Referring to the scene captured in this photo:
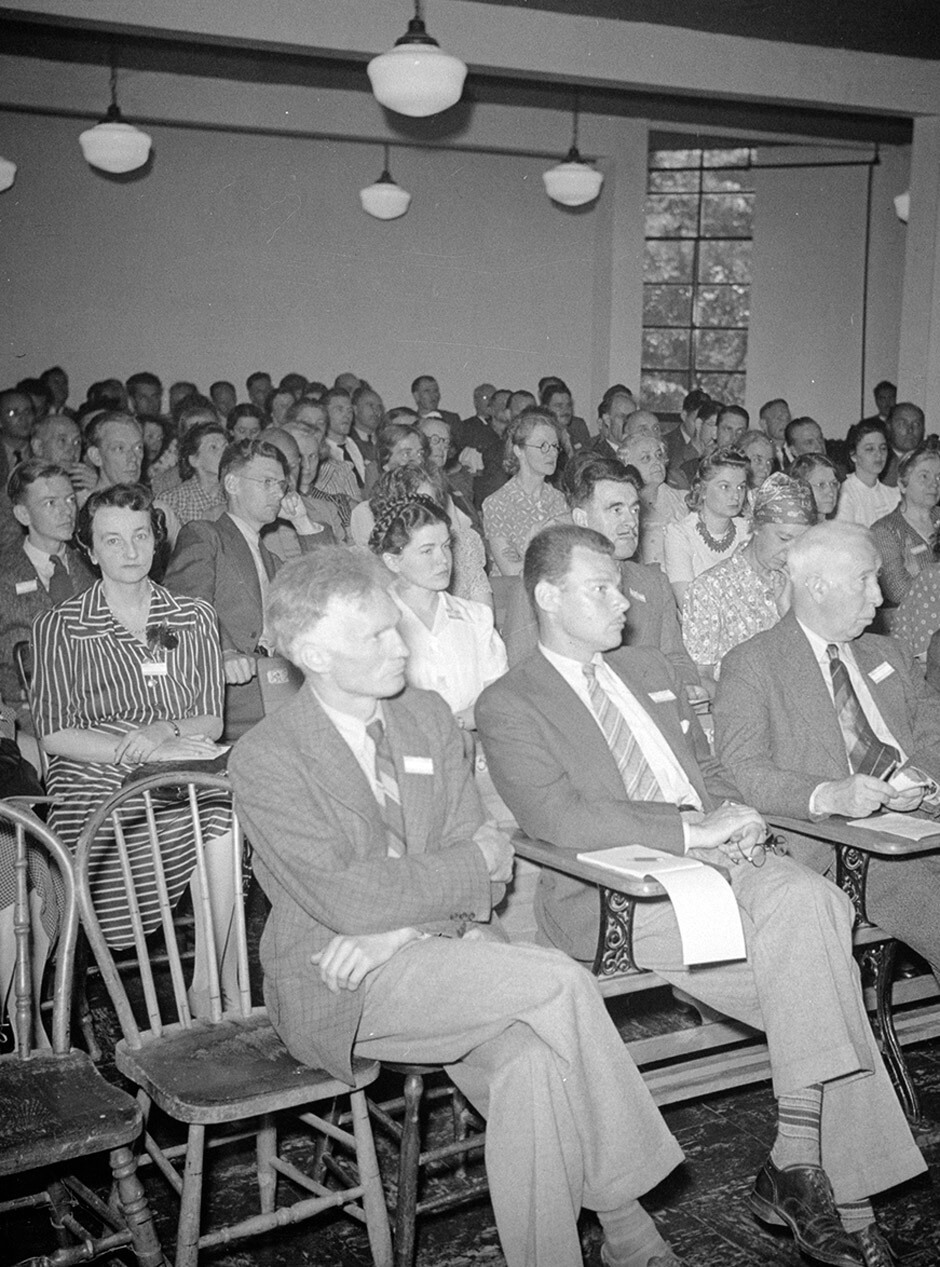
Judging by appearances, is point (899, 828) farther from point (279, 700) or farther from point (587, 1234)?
point (279, 700)

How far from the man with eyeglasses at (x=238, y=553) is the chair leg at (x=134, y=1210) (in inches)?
93.9

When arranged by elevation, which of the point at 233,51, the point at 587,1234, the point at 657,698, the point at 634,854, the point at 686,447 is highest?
the point at 233,51

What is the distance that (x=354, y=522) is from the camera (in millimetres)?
5254

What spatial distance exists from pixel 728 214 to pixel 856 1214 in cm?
1277

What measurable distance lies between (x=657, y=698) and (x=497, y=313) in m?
10.0

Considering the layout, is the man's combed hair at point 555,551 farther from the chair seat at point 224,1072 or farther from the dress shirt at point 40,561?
the dress shirt at point 40,561

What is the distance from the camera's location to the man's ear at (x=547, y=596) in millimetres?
2830

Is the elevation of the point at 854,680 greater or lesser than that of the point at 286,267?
lesser

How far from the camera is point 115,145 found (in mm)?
8312

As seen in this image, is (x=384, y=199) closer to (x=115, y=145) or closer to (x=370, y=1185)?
(x=115, y=145)

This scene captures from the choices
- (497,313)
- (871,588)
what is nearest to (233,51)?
(497,313)

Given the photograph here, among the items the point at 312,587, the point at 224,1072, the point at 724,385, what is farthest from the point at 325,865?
the point at 724,385

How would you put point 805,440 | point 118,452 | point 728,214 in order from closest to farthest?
point 118,452, point 805,440, point 728,214

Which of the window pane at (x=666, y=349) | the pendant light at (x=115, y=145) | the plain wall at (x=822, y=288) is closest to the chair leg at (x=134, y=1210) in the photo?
the pendant light at (x=115, y=145)
